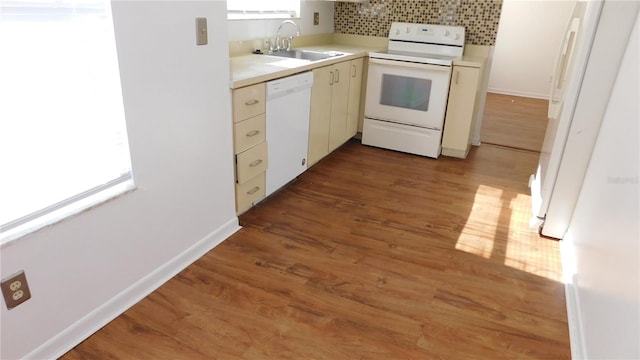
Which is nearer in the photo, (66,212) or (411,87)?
(66,212)

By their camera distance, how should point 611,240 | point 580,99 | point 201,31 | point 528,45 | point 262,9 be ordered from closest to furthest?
1. point 611,240
2. point 201,31
3. point 580,99
4. point 262,9
5. point 528,45

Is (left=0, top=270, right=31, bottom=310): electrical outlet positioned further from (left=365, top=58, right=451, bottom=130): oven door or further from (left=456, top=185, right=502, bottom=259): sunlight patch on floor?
(left=365, top=58, right=451, bottom=130): oven door

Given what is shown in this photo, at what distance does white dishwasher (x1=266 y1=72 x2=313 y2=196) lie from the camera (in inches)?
102

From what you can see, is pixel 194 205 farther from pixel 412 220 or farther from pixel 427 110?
pixel 427 110

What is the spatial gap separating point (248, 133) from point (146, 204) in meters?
0.76

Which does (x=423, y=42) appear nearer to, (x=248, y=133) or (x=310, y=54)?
(x=310, y=54)

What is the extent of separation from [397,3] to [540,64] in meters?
3.30

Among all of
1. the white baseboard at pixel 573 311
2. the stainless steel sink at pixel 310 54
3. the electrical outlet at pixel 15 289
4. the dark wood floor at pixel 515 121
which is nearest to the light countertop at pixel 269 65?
the stainless steel sink at pixel 310 54

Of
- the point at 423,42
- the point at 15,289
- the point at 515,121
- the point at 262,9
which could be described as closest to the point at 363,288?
the point at 15,289

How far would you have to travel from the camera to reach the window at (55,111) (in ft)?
4.16

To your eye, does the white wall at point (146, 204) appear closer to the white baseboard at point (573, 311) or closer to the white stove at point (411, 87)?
the white baseboard at point (573, 311)

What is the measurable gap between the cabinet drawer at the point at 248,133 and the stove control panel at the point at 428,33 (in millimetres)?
2147

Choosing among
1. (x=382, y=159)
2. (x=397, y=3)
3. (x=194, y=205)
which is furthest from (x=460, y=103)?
(x=194, y=205)

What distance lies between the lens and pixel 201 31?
1.95 m
